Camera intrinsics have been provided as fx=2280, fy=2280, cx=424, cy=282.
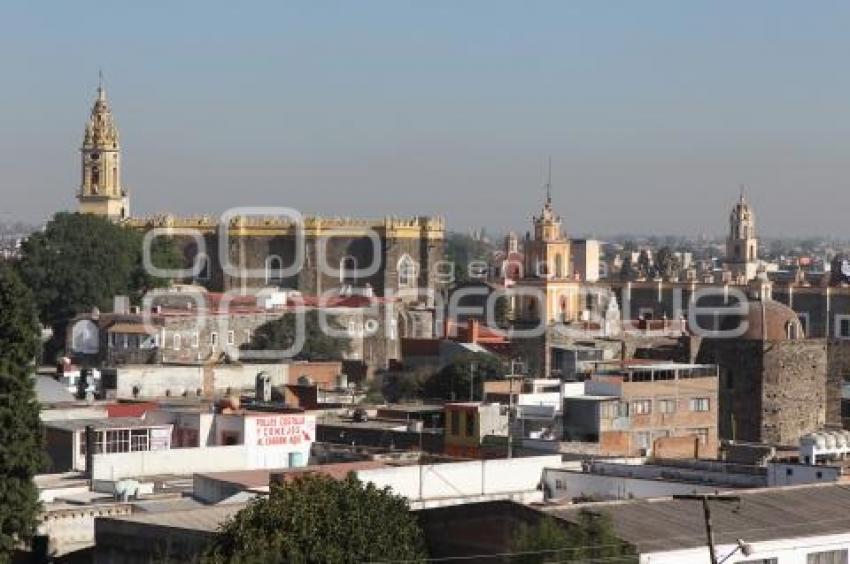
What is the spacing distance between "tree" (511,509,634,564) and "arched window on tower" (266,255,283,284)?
5771 cm

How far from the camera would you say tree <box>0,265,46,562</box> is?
74.8 feet

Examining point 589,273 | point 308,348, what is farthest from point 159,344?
point 589,273

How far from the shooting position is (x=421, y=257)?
76.3 m

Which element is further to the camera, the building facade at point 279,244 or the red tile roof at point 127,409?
the building facade at point 279,244

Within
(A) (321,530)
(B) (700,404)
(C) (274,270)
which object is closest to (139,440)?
(B) (700,404)

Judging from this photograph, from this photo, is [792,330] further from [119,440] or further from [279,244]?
[279,244]

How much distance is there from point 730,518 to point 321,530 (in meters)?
3.55

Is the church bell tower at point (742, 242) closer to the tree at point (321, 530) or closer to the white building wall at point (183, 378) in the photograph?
the white building wall at point (183, 378)

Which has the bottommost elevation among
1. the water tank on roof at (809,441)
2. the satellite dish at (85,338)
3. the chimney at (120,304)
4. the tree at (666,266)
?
the water tank on roof at (809,441)

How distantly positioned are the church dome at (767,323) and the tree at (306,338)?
15.9 metres

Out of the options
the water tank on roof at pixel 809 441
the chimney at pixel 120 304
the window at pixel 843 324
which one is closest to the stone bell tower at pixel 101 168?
the chimney at pixel 120 304

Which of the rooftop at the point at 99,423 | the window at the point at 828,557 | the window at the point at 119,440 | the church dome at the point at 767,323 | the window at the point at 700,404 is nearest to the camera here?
the window at the point at 828,557

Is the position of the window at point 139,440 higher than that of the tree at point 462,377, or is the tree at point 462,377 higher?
the tree at point 462,377

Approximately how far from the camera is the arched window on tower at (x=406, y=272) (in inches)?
2968
